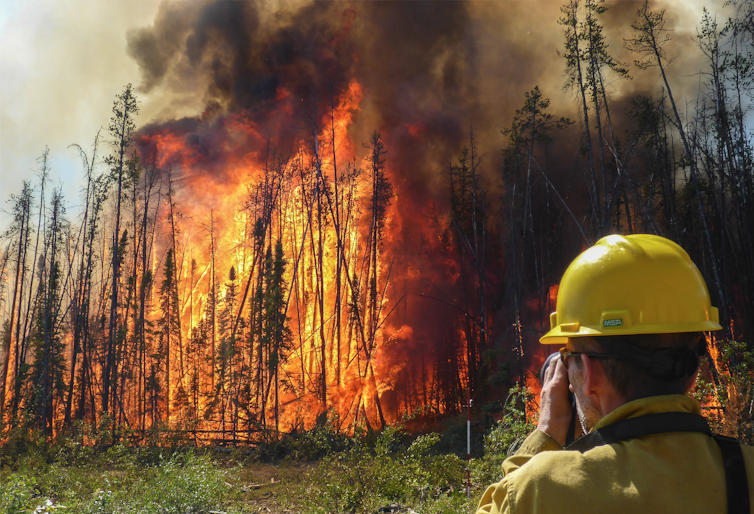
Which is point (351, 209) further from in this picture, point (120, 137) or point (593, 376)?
point (593, 376)

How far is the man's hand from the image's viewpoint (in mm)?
1052

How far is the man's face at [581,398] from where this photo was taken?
98 centimetres

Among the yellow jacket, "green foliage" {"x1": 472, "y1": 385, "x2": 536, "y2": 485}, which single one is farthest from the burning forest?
the yellow jacket

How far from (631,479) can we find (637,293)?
1.33 ft

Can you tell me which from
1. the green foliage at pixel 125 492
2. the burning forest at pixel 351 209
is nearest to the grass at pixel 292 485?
the green foliage at pixel 125 492

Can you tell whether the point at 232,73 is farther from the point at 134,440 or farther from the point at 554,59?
the point at 134,440

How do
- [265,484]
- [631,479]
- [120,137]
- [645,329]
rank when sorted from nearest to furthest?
[631,479]
[645,329]
[265,484]
[120,137]

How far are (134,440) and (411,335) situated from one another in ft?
22.7

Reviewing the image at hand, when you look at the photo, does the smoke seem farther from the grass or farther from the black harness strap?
Result: the black harness strap

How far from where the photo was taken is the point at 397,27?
12.0 m

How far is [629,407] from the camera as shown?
870 millimetres

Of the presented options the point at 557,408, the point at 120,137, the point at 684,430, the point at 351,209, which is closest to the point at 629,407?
the point at 684,430

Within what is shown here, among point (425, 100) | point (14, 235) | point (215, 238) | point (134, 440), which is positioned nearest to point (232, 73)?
point (215, 238)

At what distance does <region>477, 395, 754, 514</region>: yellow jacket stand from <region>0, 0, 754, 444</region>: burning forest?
362 inches
